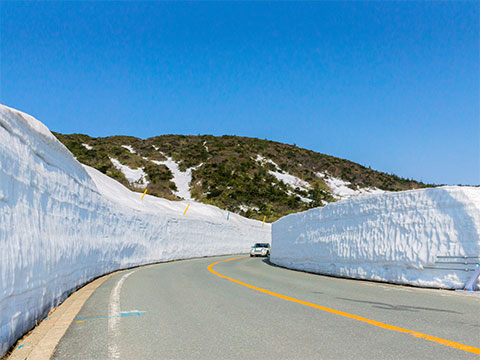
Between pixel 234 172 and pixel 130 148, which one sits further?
pixel 130 148

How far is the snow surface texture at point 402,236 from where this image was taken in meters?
10.9

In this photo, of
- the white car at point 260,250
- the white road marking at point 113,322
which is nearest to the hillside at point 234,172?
Answer: the white car at point 260,250

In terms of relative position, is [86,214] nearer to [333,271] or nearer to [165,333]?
[165,333]

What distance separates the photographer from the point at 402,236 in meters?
12.5

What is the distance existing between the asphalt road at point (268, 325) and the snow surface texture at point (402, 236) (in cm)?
119

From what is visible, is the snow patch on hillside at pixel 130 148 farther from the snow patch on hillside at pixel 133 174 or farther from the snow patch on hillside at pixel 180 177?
the snow patch on hillside at pixel 133 174

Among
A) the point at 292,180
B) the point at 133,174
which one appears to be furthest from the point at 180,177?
the point at 292,180

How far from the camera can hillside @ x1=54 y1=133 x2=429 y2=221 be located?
63406 mm

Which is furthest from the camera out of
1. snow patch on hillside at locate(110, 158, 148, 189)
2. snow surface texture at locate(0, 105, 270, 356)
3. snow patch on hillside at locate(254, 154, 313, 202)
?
snow patch on hillside at locate(254, 154, 313, 202)

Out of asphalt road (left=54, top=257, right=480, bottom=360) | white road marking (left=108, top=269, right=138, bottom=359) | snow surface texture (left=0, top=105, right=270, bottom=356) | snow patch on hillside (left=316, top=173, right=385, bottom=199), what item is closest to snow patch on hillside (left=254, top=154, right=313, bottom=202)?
snow patch on hillside (left=316, top=173, right=385, bottom=199)

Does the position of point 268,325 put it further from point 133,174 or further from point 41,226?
point 133,174

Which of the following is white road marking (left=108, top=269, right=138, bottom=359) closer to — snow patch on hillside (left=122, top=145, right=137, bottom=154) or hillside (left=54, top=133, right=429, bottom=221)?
hillside (left=54, top=133, right=429, bottom=221)

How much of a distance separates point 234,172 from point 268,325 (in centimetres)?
6801

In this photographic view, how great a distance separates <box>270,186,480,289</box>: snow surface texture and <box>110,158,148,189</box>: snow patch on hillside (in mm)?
49727
